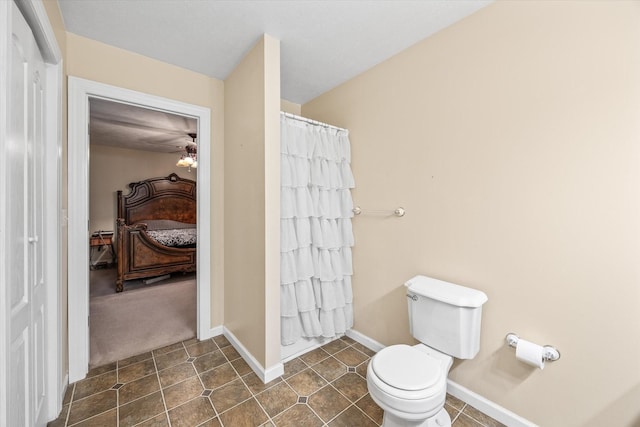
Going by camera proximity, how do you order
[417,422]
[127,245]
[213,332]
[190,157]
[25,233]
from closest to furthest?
[25,233]
[417,422]
[213,332]
[127,245]
[190,157]

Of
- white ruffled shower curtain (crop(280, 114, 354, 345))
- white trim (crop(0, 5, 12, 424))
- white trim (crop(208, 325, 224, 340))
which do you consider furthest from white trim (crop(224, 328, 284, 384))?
white trim (crop(0, 5, 12, 424))

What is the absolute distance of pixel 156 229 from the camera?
518cm

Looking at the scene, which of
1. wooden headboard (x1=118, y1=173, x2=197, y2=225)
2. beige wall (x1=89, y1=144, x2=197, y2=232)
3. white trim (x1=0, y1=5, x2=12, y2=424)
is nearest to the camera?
white trim (x1=0, y1=5, x2=12, y2=424)

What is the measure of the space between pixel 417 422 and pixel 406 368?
269mm

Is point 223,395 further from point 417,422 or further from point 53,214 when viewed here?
point 53,214

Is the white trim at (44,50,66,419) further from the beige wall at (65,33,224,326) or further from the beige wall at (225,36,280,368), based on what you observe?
the beige wall at (225,36,280,368)

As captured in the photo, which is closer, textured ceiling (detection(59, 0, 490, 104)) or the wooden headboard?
textured ceiling (detection(59, 0, 490, 104))

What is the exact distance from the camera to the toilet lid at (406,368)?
1234 millimetres

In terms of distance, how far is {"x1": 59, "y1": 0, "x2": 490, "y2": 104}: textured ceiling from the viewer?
156cm

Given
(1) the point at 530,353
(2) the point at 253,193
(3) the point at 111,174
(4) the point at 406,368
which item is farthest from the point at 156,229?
(1) the point at 530,353

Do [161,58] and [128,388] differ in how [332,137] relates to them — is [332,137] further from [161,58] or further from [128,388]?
[128,388]

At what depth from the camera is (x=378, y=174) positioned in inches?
85.9

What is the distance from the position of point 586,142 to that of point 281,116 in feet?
5.81

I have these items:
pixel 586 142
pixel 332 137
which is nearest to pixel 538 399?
pixel 586 142
